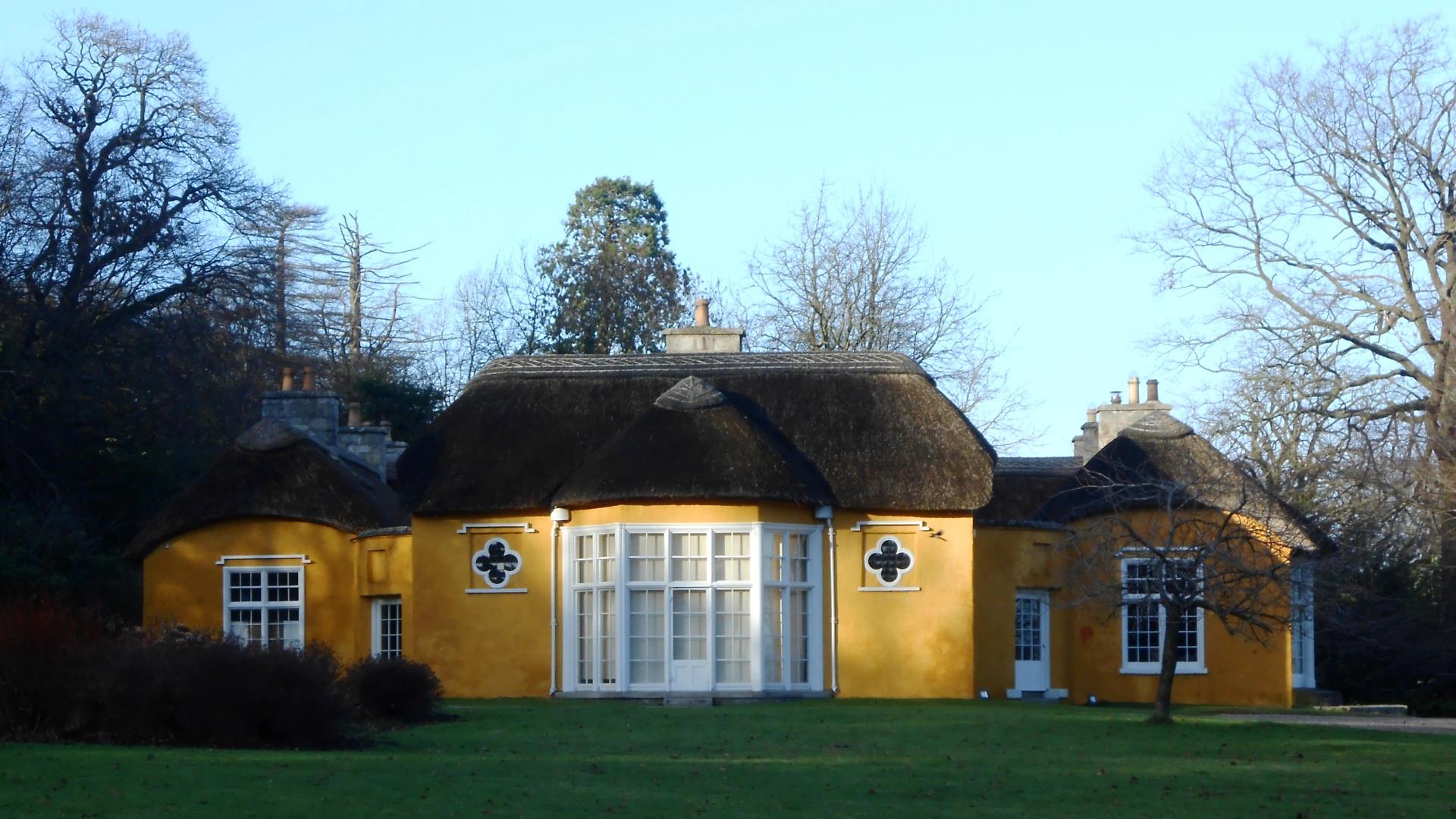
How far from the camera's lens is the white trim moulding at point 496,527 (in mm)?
26875

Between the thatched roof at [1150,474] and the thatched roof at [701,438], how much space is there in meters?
1.98

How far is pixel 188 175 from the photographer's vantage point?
36.1 metres

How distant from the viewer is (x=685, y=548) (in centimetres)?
2538

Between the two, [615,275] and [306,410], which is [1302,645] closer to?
[306,410]

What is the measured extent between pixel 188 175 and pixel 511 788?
25655mm

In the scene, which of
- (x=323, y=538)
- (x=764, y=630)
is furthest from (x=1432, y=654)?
(x=323, y=538)

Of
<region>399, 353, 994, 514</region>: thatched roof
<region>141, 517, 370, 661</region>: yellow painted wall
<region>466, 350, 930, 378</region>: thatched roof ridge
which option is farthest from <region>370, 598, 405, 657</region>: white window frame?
<region>466, 350, 930, 378</region>: thatched roof ridge

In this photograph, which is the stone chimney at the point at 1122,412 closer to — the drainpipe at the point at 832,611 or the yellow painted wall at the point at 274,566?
the drainpipe at the point at 832,611

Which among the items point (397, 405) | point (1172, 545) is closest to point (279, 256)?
point (397, 405)

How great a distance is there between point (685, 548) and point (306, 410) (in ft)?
29.8

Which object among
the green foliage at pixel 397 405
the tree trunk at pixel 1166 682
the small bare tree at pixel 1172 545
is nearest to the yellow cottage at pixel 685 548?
the small bare tree at pixel 1172 545

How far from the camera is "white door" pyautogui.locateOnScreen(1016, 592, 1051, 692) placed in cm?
2819

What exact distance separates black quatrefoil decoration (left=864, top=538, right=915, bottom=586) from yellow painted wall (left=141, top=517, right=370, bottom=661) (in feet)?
27.8

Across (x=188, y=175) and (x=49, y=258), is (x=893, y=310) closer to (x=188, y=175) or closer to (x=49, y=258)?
(x=188, y=175)
